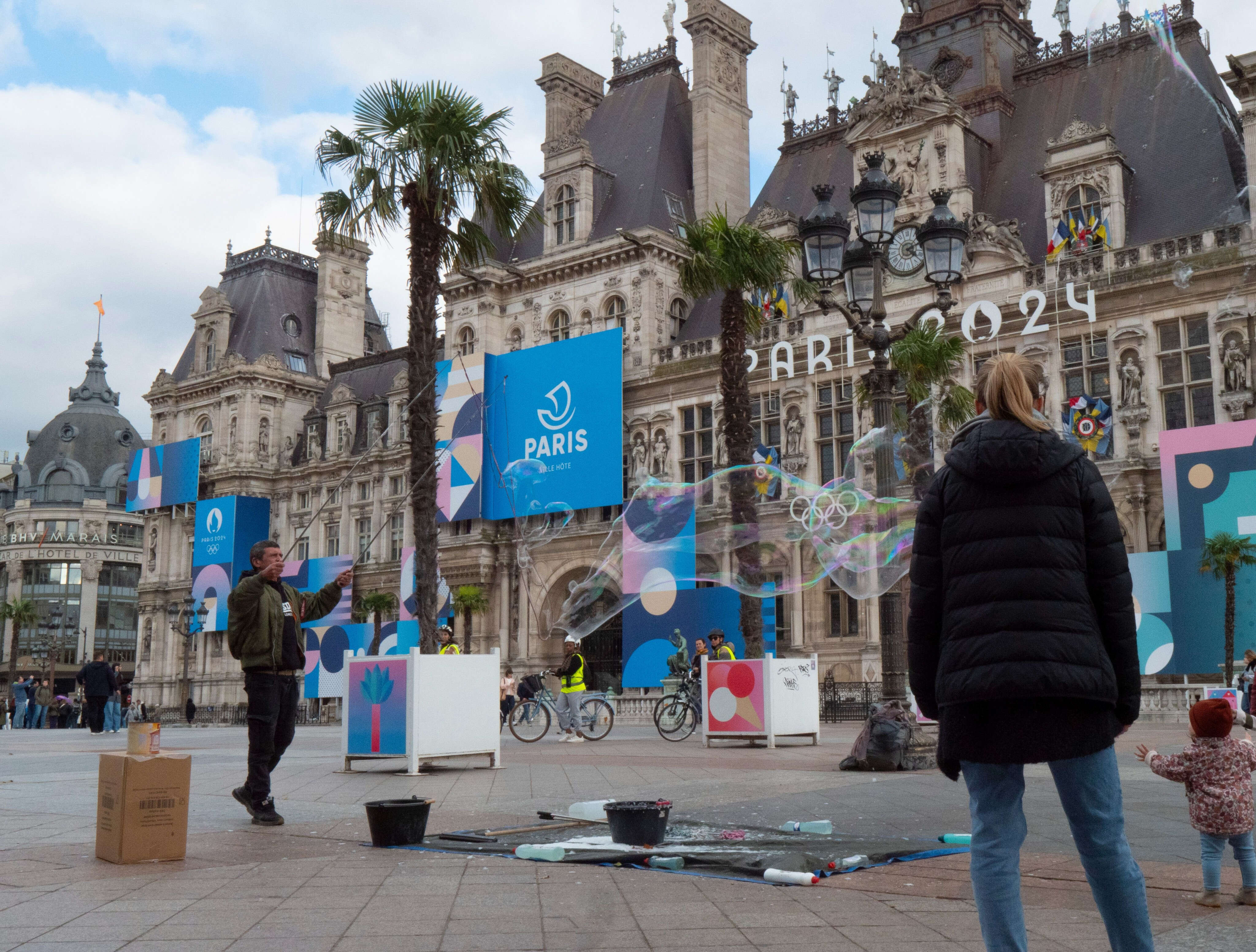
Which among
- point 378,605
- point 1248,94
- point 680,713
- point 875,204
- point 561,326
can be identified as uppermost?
point 1248,94

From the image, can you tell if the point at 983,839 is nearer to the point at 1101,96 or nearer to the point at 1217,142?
the point at 1217,142

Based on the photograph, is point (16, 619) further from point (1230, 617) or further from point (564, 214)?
point (1230, 617)

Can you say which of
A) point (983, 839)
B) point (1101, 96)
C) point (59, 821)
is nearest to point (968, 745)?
point (983, 839)

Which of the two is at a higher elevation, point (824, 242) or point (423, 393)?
point (824, 242)

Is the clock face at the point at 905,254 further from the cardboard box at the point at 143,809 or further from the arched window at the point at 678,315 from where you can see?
the cardboard box at the point at 143,809

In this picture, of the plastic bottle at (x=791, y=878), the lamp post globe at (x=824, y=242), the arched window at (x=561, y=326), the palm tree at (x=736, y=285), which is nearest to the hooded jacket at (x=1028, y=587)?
the plastic bottle at (x=791, y=878)

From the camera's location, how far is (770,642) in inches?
1417

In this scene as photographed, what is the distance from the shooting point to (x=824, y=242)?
14.6 metres

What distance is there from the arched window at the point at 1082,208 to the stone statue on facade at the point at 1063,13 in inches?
342

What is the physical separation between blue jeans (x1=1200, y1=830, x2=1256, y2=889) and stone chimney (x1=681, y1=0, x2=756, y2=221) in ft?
128

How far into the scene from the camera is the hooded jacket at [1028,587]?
381 cm

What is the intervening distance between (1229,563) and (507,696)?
16.9 meters

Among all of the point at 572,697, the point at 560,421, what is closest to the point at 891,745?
the point at 572,697

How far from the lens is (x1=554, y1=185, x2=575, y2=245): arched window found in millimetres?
44844
